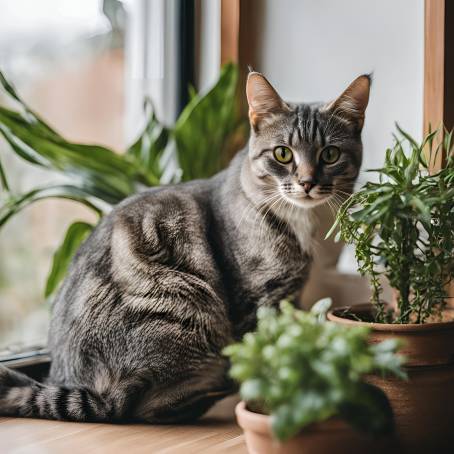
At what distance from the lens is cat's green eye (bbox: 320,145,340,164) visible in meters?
1.40

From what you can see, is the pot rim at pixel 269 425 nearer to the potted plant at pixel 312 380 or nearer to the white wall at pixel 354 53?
the potted plant at pixel 312 380

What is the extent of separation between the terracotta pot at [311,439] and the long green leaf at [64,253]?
35.1 inches

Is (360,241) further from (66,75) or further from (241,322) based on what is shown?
(66,75)

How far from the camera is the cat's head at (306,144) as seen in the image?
1366mm

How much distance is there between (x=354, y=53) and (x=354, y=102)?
408 mm

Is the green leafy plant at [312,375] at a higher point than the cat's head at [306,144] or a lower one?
lower

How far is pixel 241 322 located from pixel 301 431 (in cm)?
59

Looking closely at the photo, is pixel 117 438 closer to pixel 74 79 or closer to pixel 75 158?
pixel 75 158

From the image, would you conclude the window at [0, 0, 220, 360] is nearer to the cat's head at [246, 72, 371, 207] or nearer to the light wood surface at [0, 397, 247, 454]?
the light wood surface at [0, 397, 247, 454]

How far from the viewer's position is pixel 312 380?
2.46 feet

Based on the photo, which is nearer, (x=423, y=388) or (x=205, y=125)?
(x=423, y=388)

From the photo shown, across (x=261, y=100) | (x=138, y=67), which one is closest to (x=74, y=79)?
(x=138, y=67)

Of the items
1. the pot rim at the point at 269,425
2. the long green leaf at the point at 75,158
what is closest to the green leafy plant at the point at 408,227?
the pot rim at the point at 269,425

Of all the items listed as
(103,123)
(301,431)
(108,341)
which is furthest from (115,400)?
(103,123)
